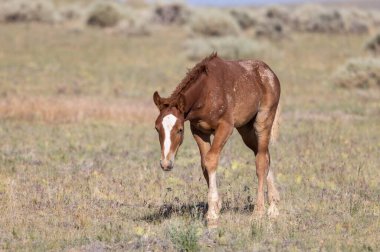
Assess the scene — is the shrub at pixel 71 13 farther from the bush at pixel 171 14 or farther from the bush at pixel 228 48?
the bush at pixel 228 48

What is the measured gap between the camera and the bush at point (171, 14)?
163ft

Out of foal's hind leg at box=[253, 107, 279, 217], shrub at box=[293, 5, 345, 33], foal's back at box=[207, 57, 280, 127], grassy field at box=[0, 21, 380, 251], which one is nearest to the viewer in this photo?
grassy field at box=[0, 21, 380, 251]

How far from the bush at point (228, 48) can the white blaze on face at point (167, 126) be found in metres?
23.9

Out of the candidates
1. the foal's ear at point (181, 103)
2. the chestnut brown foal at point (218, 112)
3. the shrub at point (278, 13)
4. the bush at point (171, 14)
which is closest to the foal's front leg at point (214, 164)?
the chestnut brown foal at point (218, 112)

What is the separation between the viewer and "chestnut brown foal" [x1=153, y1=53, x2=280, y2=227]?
8258 millimetres

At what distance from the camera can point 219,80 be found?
9.19 m

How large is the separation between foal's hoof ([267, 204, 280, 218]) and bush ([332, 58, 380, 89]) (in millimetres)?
17049

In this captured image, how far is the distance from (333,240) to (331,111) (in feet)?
42.4

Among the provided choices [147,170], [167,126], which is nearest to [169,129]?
[167,126]

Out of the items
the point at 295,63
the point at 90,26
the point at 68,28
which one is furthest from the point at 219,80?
the point at 90,26

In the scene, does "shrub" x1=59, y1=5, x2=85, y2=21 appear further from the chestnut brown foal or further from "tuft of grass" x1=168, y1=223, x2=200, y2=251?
"tuft of grass" x1=168, y1=223, x2=200, y2=251

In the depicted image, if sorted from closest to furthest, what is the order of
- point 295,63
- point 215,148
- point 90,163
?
point 215,148 → point 90,163 → point 295,63

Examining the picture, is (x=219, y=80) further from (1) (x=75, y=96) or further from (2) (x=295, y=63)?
(2) (x=295, y=63)

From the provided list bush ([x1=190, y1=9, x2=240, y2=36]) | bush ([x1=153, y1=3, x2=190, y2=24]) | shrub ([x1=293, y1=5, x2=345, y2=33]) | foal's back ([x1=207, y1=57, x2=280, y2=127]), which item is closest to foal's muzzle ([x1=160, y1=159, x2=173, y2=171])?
foal's back ([x1=207, y1=57, x2=280, y2=127])
